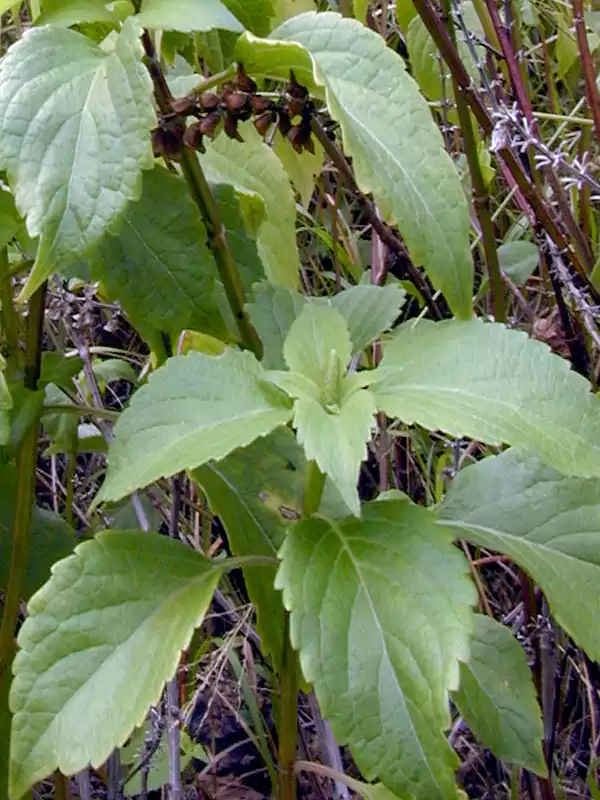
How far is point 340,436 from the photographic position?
54 cm

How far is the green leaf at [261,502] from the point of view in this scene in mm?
717

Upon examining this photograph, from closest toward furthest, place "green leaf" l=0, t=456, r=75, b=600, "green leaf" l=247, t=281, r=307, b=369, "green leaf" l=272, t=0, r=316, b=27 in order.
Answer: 1. "green leaf" l=247, t=281, r=307, b=369
2. "green leaf" l=0, t=456, r=75, b=600
3. "green leaf" l=272, t=0, r=316, b=27

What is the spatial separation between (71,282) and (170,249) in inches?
15.2

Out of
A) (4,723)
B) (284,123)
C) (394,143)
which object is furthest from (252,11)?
(4,723)

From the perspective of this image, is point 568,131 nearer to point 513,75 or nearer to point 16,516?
point 513,75

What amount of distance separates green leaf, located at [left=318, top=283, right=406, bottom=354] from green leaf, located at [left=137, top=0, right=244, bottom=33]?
219 mm

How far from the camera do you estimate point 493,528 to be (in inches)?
26.3

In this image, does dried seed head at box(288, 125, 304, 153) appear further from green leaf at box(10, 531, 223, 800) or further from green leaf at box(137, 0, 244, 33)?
green leaf at box(10, 531, 223, 800)

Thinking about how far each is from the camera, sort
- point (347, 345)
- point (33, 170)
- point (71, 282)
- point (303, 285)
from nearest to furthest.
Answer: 1. point (33, 170)
2. point (347, 345)
3. point (71, 282)
4. point (303, 285)

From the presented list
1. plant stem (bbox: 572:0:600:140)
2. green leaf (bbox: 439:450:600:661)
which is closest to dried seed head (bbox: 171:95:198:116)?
green leaf (bbox: 439:450:600:661)

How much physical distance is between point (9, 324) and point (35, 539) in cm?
20

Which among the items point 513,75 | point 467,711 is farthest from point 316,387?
point 513,75

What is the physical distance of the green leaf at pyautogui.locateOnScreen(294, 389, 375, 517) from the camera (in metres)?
0.52

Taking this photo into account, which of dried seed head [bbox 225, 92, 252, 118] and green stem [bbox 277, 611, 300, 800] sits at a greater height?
dried seed head [bbox 225, 92, 252, 118]
